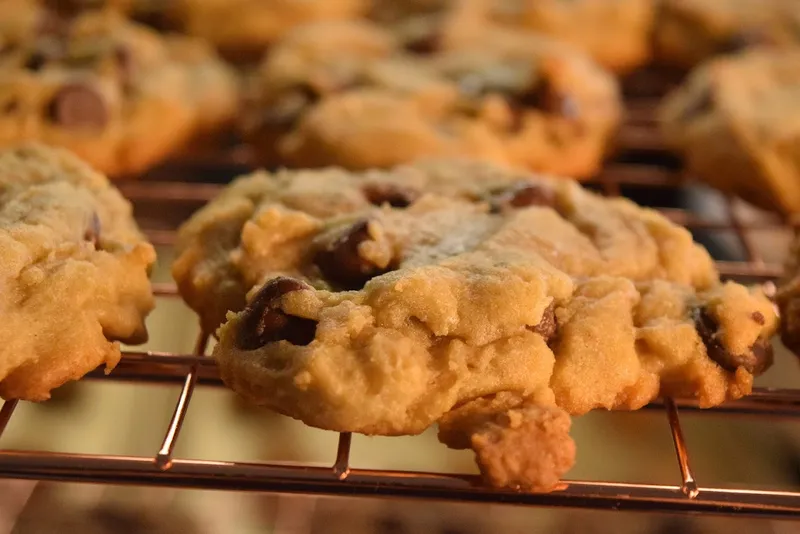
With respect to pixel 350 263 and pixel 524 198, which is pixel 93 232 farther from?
pixel 524 198

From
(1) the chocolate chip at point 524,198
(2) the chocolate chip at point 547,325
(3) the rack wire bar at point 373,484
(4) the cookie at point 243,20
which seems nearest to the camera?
(3) the rack wire bar at point 373,484

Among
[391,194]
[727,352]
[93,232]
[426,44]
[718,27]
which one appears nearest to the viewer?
[727,352]

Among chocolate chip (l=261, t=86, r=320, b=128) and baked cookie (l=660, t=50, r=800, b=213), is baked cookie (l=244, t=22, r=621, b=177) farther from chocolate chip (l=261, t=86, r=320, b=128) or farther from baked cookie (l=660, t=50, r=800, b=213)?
baked cookie (l=660, t=50, r=800, b=213)

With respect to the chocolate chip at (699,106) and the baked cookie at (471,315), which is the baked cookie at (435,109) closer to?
the chocolate chip at (699,106)

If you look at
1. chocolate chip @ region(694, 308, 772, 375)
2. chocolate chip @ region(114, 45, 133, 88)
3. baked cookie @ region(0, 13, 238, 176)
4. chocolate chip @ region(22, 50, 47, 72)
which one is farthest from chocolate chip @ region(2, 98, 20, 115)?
chocolate chip @ region(694, 308, 772, 375)

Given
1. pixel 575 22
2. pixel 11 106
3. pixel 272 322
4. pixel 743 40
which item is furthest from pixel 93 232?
pixel 743 40

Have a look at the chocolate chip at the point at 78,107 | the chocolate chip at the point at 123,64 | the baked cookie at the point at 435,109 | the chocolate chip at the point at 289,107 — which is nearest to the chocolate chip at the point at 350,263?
the baked cookie at the point at 435,109
